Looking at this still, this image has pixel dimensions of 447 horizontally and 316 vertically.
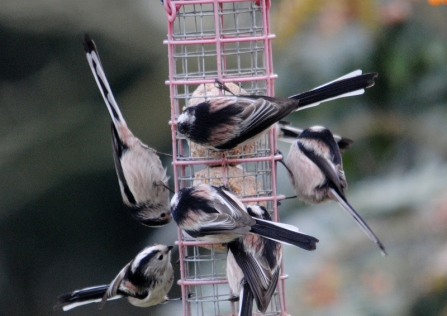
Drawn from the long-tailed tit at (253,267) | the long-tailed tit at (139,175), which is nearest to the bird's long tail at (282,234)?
the long-tailed tit at (253,267)

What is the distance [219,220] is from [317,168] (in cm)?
83

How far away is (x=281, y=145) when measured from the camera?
5.01 meters

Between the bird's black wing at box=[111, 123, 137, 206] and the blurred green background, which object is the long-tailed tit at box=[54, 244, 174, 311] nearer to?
the bird's black wing at box=[111, 123, 137, 206]

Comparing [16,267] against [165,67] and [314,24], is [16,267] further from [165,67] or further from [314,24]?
[314,24]

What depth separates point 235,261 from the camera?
3320 mm

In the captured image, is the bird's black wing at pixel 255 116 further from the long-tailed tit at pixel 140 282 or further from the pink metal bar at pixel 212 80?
the long-tailed tit at pixel 140 282

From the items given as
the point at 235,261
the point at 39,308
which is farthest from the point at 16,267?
the point at 235,261

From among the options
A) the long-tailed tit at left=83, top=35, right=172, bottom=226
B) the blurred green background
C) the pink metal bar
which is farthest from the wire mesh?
the blurred green background

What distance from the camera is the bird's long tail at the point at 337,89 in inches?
140

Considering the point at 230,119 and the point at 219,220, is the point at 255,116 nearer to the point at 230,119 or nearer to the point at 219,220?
the point at 230,119

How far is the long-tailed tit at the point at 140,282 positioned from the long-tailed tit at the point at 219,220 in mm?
480

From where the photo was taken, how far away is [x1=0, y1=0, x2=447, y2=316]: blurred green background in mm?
4441

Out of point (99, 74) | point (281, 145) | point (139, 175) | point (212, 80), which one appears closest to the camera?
point (212, 80)

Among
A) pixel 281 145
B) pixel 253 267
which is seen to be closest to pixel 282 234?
pixel 253 267
